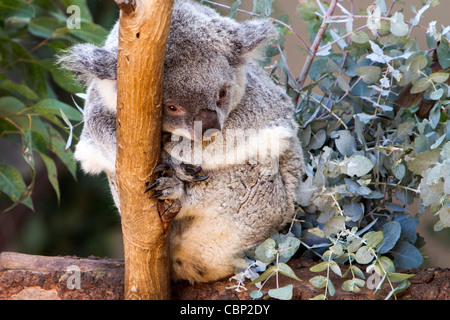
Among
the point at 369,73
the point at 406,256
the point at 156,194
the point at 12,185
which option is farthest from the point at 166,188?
the point at 12,185

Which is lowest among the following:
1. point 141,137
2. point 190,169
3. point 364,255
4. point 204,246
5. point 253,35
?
point 204,246

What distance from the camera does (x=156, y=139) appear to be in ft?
5.42

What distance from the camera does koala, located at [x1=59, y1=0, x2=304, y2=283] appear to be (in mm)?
1729

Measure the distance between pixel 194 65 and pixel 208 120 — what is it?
0.19 metres

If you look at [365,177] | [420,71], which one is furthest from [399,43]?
[365,177]

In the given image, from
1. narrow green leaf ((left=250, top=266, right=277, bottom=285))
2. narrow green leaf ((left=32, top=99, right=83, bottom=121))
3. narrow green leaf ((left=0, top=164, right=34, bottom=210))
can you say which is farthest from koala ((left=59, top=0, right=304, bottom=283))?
narrow green leaf ((left=0, top=164, right=34, bottom=210))

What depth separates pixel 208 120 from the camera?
5.59 feet

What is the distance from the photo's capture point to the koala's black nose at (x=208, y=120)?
1704 mm

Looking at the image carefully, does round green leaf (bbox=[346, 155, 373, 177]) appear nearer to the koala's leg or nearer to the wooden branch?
the wooden branch

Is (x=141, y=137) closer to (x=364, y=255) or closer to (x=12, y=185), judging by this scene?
(x=364, y=255)

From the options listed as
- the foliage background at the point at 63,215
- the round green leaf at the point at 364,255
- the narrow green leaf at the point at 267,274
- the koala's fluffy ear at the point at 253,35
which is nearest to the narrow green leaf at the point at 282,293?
the narrow green leaf at the point at 267,274

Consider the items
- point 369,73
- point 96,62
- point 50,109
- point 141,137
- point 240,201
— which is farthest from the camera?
point 50,109

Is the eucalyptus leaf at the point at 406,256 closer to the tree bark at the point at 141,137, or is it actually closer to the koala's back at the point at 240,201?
the koala's back at the point at 240,201

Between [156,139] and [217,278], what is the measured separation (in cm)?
74
